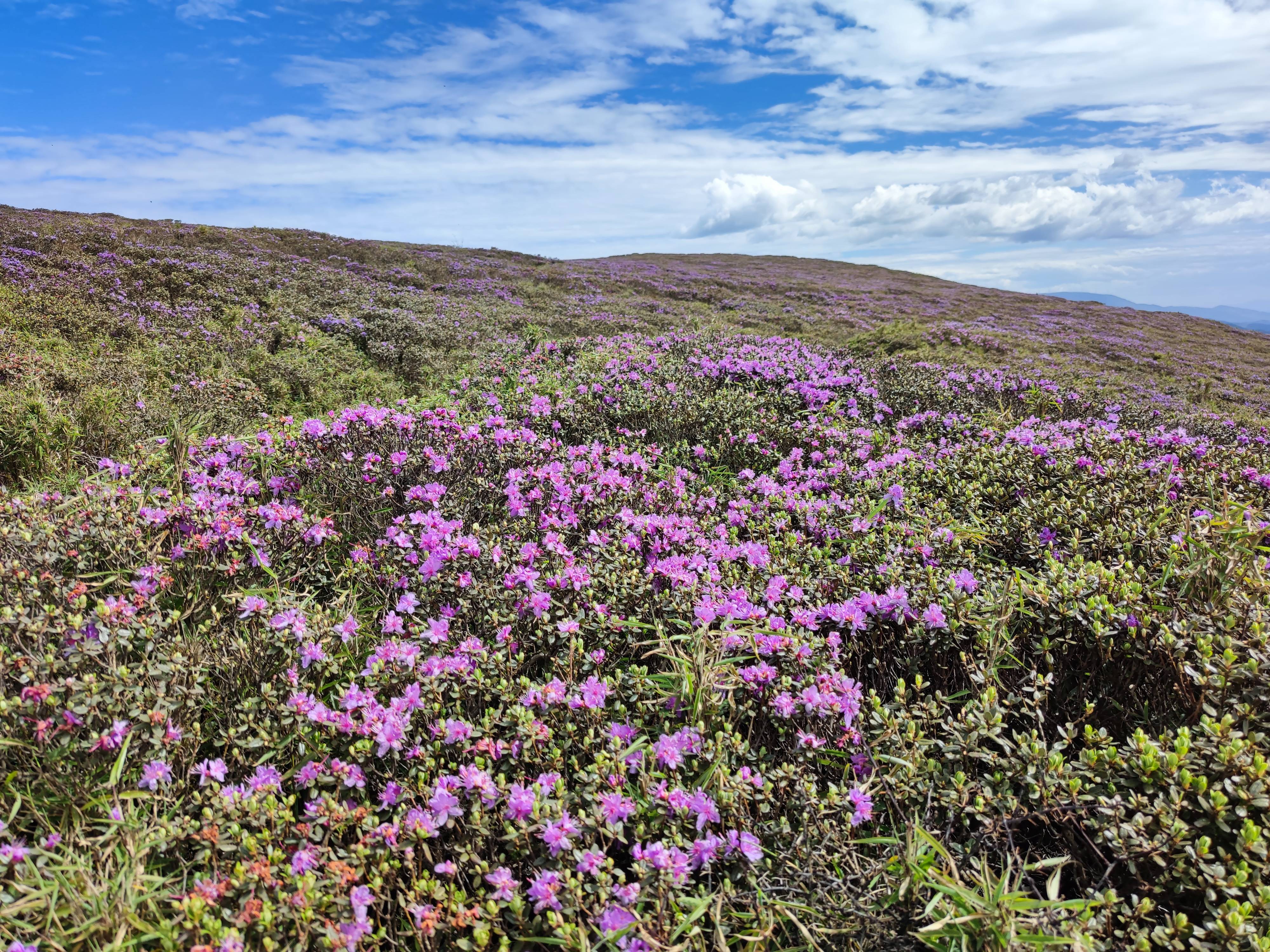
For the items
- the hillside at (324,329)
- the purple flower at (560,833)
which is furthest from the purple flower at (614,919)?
the hillside at (324,329)

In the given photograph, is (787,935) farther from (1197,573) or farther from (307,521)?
(307,521)

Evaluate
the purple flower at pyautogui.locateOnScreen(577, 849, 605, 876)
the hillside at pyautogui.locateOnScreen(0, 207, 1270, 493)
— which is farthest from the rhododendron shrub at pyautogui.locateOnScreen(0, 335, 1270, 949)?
the hillside at pyautogui.locateOnScreen(0, 207, 1270, 493)

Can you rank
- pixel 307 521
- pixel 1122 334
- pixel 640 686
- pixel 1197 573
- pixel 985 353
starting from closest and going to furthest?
pixel 640 686 → pixel 1197 573 → pixel 307 521 → pixel 985 353 → pixel 1122 334

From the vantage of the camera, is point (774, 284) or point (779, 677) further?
point (774, 284)

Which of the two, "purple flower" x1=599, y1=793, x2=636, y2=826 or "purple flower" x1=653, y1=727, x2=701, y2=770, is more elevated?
"purple flower" x1=653, y1=727, x2=701, y2=770

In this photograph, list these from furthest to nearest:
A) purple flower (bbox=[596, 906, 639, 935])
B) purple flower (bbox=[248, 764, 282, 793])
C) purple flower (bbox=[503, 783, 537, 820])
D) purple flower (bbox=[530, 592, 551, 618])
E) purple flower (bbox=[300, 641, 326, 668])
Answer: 1. purple flower (bbox=[530, 592, 551, 618])
2. purple flower (bbox=[300, 641, 326, 668])
3. purple flower (bbox=[248, 764, 282, 793])
4. purple flower (bbox=[503, 783, 537, 820])
5. purple flower (bbox=[596, 906, 639, 935])

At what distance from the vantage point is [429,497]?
3414 millimetres

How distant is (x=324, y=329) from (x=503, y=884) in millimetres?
12653

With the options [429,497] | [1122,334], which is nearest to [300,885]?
[429,497]

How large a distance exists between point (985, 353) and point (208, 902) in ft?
49.7

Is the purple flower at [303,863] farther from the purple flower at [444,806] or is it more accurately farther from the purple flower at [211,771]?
the purple flower at [211,771]

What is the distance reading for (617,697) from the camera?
224cm

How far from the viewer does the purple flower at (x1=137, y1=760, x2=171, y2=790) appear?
193cm

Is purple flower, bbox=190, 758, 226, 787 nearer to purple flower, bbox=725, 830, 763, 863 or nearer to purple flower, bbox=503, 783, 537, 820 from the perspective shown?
purple flower, bbox=503, 783, 537, 820
